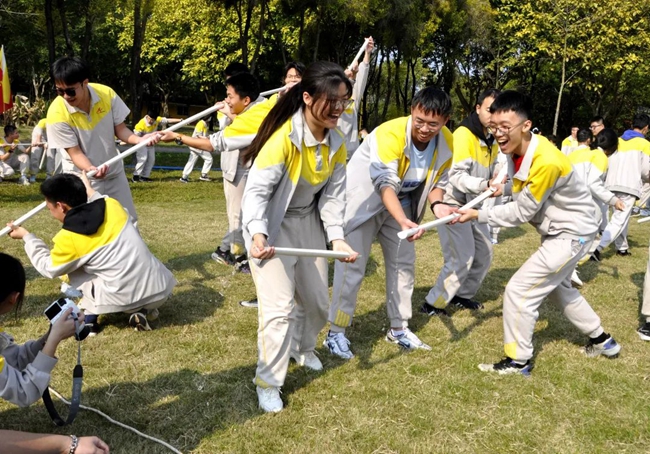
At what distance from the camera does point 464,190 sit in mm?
5023

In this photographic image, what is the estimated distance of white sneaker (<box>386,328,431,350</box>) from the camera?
4375mm

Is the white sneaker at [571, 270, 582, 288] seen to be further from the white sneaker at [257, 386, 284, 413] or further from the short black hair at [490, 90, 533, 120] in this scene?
the white sneaker at [257, 386, 284, 413]

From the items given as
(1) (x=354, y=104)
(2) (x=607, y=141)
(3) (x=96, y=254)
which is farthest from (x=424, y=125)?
(2) (x=607, y=141)

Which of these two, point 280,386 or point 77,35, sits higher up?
point 280,386

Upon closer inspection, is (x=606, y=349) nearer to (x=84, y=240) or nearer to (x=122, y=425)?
(x=122, y=425)

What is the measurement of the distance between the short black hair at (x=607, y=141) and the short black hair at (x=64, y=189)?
685 cm

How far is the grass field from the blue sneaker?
8cm

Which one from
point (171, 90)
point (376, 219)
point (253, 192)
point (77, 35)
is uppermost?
point (253, 192)

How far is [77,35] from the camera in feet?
114

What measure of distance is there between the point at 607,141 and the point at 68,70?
6864mm

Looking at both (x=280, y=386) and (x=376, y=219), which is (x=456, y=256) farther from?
(x=280, y=386)

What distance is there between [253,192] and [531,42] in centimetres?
2452

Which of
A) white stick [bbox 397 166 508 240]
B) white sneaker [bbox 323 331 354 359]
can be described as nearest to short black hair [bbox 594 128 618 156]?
white stick [bbox 397 166 508 240]

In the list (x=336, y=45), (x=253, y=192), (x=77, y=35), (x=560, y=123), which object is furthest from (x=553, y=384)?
(x=77, y=35)
